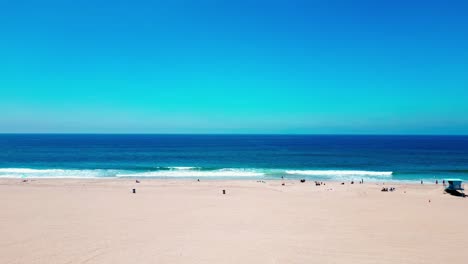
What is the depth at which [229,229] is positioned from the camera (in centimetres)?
1426

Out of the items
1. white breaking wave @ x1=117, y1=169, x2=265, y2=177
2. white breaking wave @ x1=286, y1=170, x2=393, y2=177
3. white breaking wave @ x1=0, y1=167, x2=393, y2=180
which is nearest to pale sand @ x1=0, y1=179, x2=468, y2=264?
white breaking wave @ x1=0, y1=167, x2=393, y2=180

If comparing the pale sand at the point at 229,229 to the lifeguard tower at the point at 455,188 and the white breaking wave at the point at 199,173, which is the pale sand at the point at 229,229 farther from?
the white breaking wave at the point at 199,173

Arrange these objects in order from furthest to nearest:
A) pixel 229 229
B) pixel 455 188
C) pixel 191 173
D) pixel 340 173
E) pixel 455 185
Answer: pixel 191 173
pixel 340 173
pixel 455 185
pixel 455 188
pixel 229 229

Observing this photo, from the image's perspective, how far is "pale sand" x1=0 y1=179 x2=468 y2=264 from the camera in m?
10.9

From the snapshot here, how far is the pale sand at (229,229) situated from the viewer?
10.9 m

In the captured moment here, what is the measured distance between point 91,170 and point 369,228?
42.5m

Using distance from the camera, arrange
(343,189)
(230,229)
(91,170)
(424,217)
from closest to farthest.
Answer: (230,229), (424,217), (343,189), (91,170)

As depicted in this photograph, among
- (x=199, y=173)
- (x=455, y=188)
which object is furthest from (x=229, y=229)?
(x=199, y=173)

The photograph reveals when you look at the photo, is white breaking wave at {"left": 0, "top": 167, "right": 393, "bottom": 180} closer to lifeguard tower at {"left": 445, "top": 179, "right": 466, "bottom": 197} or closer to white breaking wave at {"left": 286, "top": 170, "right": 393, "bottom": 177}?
white breaking wave at {"left": 286, "top": 170, "right": 393, "bottom": 177}

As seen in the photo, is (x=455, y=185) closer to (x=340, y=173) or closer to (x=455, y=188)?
(x=455, y=188)

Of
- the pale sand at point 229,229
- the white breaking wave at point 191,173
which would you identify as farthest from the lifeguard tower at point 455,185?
the white breaking wave at point 191,173

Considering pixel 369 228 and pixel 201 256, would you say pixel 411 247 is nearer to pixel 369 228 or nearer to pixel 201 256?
pixel 369 228

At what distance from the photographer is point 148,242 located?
12172mm

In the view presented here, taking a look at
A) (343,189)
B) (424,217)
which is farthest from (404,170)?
(424,217)
